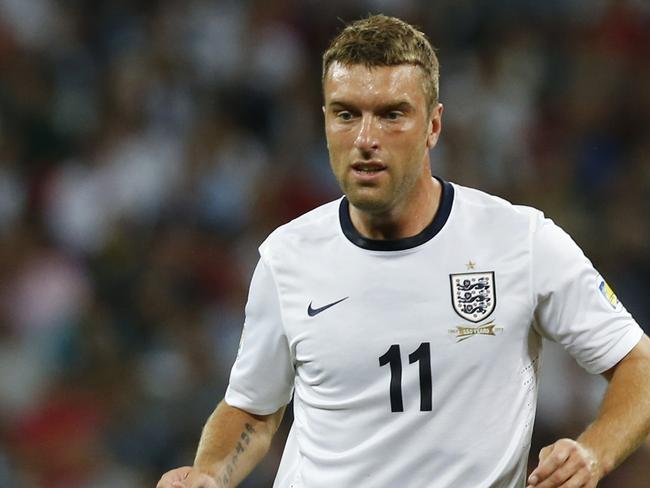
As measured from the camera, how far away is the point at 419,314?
3559mm

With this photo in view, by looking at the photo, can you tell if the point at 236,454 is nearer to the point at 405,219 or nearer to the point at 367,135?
the point at 405,219

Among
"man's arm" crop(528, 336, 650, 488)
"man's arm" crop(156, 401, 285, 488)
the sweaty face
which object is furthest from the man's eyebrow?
"man's arm" crop(156, 401, 285, 488)

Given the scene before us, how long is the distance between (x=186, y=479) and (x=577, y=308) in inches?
47.9

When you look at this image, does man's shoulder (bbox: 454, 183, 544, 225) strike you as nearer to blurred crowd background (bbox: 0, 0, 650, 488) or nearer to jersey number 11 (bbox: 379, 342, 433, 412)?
jersey number 11 (bbox: 379, 342, 433, 412)

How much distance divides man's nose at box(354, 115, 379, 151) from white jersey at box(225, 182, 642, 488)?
330 millimetres

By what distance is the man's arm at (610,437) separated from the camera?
303 centimetres

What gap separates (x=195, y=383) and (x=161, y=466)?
0.52m

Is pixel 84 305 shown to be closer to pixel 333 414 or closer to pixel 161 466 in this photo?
pixel 161 466

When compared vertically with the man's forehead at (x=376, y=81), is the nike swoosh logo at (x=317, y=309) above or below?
below

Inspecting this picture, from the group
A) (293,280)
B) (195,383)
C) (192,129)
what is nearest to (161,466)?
(195,383)

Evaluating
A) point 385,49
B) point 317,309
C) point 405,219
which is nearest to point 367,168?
point 405,219

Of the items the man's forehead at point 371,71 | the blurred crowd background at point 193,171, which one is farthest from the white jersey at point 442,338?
the blurred crowd background at point 193,171

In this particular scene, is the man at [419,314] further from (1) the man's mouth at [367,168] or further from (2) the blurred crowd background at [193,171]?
(2) the blurred crowd background at [193,171]

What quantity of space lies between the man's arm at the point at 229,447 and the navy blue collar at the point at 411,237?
0.69 metres
